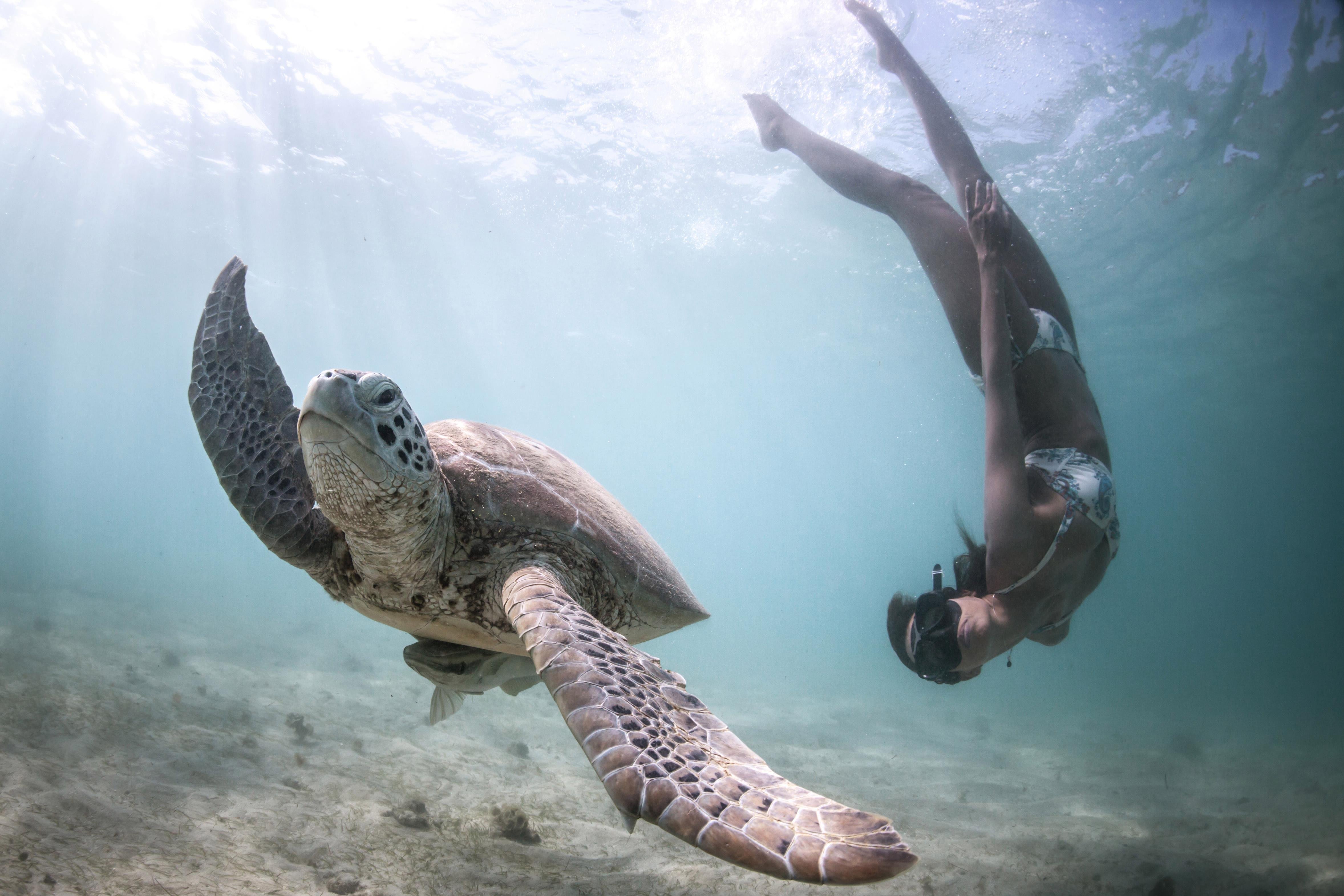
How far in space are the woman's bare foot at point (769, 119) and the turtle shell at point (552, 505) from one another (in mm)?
3498

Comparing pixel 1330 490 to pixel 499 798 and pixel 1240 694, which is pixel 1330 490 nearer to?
pixel 1240 694

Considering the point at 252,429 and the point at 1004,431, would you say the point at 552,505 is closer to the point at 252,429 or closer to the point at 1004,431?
the point at 252,429

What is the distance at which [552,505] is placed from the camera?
2822mm

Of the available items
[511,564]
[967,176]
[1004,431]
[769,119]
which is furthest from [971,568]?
[769,119]

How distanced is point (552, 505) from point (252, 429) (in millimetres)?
1550

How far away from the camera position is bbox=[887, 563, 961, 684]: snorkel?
3.12 m

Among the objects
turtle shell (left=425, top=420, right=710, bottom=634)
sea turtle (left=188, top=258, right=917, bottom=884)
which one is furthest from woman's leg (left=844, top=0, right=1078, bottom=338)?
sea turtle (left=188, top=258, right=917, bottom=884)

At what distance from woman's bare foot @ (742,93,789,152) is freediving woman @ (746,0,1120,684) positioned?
3.65 ft

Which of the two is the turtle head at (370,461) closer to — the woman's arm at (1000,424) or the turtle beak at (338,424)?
the turtle beak at (338,424)

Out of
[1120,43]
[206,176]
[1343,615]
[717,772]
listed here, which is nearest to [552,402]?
[206,176]

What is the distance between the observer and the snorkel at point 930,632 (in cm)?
312

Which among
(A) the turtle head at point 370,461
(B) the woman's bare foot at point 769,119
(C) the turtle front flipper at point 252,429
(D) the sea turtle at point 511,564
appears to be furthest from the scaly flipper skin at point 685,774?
(B) the woman's bare foot at point 769,119

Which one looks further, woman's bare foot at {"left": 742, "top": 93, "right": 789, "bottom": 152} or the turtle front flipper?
woman's bare foot at {"left": 742, "top": 93, "right": 789, "bottom": 152}

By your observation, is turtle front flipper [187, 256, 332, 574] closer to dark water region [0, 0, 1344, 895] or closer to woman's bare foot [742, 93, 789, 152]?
dark water region [0, 0, 1344, 895]
